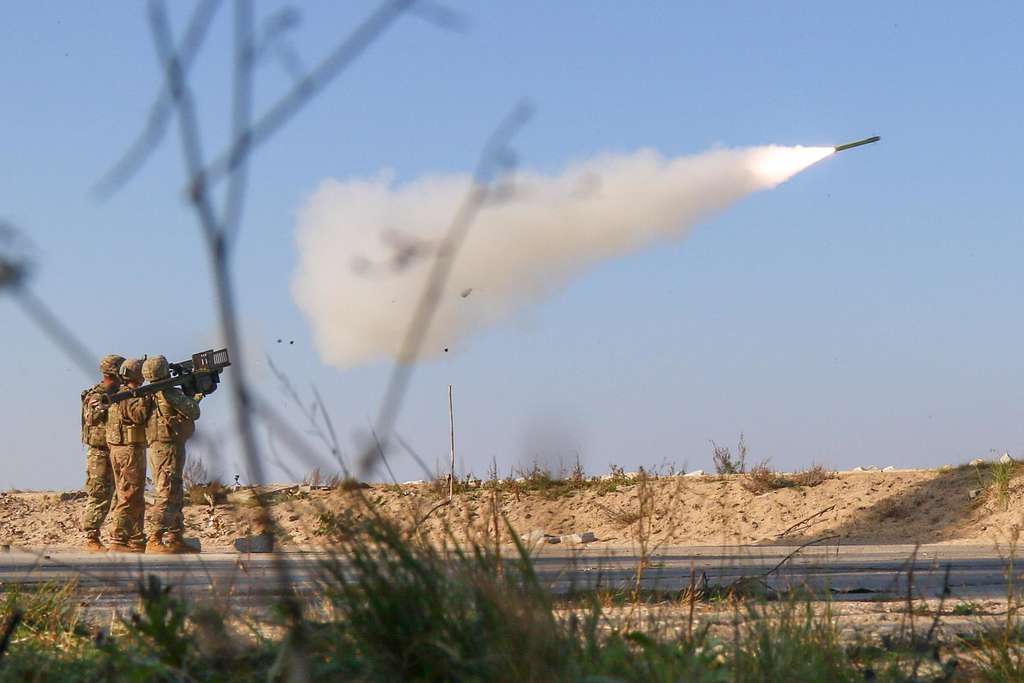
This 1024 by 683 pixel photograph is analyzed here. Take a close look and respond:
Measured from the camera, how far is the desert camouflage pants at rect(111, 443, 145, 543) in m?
14.2

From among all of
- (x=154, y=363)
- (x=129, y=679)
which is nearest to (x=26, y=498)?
(x=154, y=363)

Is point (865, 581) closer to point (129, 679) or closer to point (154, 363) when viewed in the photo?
point (129, 679)

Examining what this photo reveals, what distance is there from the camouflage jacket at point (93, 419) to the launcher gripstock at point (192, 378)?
0.69 metres

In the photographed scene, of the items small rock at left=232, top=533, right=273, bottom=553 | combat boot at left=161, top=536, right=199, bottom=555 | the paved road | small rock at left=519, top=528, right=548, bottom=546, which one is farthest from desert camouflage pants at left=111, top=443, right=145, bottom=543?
small rock at left=519, top=528, right=548, bottom=546

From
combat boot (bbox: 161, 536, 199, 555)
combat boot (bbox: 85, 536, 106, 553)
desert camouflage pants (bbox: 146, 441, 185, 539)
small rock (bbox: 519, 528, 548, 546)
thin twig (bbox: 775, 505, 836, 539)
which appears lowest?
thin twig (bbox: 775, 505, 836, 539)

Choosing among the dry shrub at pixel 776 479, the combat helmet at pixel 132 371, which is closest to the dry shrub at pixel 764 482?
the dry shrub at pixel 776 479

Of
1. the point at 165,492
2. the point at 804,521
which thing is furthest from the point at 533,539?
the point at 804,521

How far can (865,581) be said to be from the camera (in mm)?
8258

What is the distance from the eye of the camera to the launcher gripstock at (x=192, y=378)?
14008 millimetres

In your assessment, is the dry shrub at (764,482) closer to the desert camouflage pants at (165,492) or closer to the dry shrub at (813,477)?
the dry shrub at (813,477)

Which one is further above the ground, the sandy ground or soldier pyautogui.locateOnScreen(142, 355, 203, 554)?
soldier pyautogui.locateOnScreen(142, 355, 203, 554)

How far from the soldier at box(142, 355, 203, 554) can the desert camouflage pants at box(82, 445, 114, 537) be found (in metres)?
1.07

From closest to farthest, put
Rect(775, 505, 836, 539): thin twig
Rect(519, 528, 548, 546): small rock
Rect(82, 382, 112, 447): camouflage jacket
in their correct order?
Rect(519, 528, 548, 546): small rock
Rect(82, 382, 112, 447): camouflage jacket
Rect(775, 505, 836, 539): thin twig

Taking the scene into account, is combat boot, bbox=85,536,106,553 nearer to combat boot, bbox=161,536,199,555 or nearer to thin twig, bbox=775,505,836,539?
combat boot, bbox=161,536,199,555
